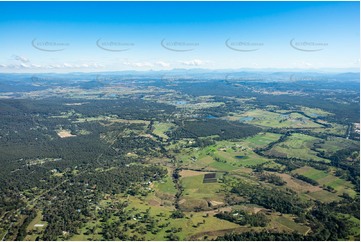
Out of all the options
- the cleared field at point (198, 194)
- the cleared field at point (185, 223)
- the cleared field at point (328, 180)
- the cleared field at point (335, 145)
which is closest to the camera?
the cleared field at point (185, 223)

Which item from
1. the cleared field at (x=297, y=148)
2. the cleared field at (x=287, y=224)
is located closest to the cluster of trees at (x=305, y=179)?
the cleared field at (x=297, y=148)

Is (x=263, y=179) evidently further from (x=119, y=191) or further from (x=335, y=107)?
(x=335, y=107)

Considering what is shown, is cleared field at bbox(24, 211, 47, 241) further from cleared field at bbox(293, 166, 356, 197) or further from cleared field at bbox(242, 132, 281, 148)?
cleared field at bbox(242, 132, 281, 148)

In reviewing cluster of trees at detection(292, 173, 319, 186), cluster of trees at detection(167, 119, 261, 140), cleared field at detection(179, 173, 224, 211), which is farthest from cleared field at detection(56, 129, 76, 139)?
cluster of trees at detection(292, 173, 319, 186)

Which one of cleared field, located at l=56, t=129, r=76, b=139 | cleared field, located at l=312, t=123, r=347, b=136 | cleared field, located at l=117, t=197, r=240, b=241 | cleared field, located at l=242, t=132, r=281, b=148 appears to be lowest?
cleared field, located at l=117, t=197, r=240, b=241

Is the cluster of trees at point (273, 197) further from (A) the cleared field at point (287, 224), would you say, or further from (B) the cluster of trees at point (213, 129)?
(B) the cluster of trees at point (213, 129)

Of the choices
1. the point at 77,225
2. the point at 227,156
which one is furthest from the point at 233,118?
the point at 77,225

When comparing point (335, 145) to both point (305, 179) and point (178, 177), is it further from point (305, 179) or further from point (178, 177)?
point (178, 177)

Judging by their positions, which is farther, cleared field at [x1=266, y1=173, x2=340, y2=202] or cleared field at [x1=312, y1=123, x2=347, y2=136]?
cleared field at [x1=312, y1=123, x2=347, y2=136]
